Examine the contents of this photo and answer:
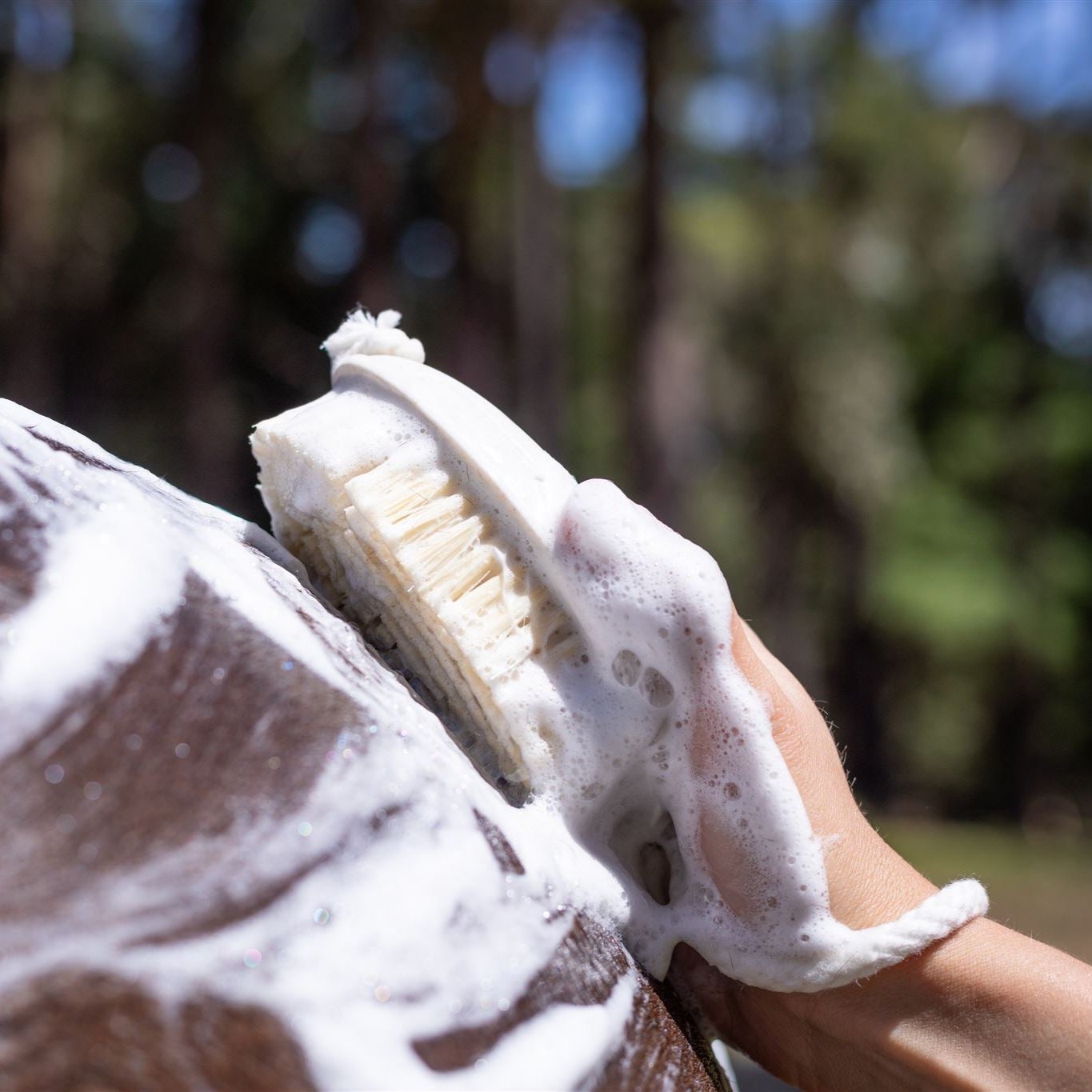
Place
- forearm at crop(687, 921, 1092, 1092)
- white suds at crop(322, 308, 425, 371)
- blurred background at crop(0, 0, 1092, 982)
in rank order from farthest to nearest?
blurred background at crop(0, 0, 1092, 982), white suds at crop(322, 308, 425, 371), forearm at crop(687, 921, 1092, 1092)

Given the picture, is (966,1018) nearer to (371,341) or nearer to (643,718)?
(643,718)

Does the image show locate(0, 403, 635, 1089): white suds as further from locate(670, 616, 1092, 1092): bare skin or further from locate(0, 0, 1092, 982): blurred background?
locate(0, 0, 1092, 982): blurred background

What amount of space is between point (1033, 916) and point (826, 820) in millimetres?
6655

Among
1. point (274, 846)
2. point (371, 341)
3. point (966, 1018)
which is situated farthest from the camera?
point (371, 341)

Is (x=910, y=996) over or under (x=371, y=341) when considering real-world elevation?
under

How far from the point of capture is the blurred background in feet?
32.8

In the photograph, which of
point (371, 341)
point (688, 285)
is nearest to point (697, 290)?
point (688, 285)

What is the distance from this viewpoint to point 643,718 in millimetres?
1383

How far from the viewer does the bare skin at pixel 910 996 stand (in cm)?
131

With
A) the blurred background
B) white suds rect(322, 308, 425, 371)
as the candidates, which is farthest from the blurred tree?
white suds rect(322, 308, 425, 371)

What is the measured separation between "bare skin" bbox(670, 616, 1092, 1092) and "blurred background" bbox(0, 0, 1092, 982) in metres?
8.00

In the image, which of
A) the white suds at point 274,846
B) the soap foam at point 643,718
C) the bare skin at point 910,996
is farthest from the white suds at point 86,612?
the bare skin at point 910,996

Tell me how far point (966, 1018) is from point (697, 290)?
13276 mm

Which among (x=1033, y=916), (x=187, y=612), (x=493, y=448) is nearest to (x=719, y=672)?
(x=493, y=448)
